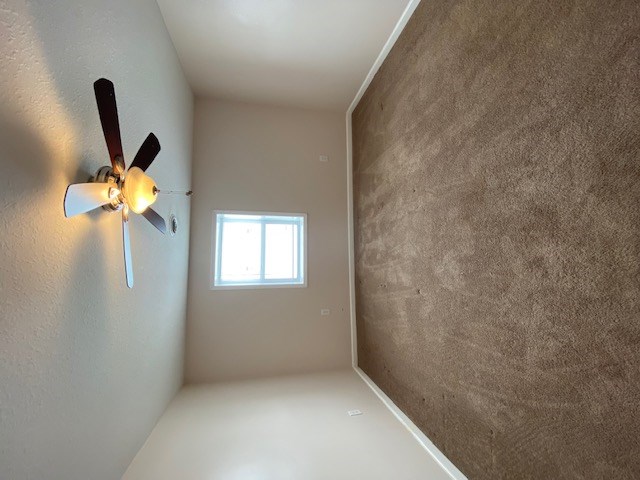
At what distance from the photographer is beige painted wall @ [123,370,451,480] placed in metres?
1.81

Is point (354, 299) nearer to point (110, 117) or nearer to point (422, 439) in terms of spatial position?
point (422, 439)

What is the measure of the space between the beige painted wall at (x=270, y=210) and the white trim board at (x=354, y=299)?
9cm

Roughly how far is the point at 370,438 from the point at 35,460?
79.9 inches

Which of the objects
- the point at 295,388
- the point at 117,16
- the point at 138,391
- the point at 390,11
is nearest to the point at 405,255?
the point at 295,388

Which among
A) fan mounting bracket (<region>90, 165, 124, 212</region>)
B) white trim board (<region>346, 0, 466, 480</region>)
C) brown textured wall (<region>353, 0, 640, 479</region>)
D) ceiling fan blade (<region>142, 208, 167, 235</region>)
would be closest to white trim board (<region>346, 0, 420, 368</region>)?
white trim board (<region>346, 0, 466, 480</region>)

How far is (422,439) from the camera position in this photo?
6.81 ft

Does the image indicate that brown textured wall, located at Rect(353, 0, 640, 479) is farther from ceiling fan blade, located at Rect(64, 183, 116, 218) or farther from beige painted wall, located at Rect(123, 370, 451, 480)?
ceiling fan blade, located at Rect(64, 183, 116, 218)

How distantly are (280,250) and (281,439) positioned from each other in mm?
2204

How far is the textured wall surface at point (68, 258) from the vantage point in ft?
3.17

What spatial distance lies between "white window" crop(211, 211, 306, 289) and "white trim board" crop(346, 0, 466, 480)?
0.68 m

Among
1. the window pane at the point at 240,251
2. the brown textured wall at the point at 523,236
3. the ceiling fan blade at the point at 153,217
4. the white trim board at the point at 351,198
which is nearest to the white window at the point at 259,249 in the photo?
the window pane at the point at 240,251

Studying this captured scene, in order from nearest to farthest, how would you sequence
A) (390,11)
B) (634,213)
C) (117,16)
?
1. (634,213)
2. (117,16)
3. (390,11)

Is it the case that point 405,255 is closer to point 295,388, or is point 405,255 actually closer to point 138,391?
point 295,388

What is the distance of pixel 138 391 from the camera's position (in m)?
1.97
